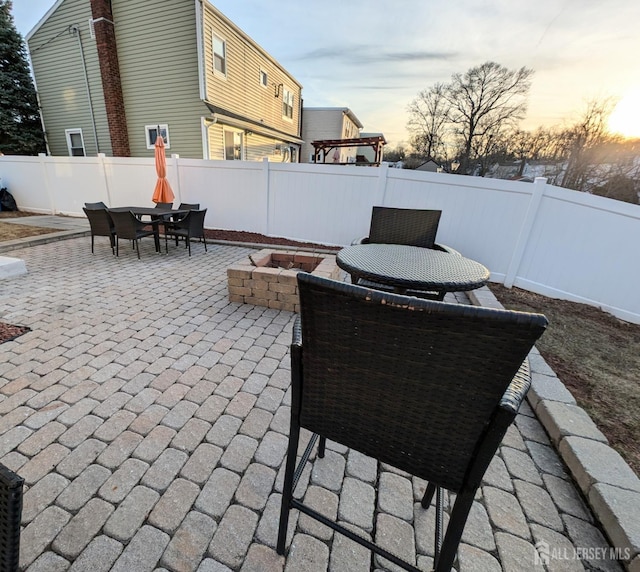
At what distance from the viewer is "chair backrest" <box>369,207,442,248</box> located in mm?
3354

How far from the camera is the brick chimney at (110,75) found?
875 cm

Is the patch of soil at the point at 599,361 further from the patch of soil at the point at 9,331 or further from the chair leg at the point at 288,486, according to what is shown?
the patch of soil at the point at 9,331

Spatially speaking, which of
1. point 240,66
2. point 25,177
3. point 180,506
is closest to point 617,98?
point 240,66

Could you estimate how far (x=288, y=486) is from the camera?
112 centimetres

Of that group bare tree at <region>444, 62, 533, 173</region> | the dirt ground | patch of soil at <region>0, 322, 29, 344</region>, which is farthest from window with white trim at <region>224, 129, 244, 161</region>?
bare tree at <region>444, 62, 533, 173</region>

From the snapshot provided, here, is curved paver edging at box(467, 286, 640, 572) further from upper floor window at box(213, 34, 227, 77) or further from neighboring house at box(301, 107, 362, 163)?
neighboring house at box(301, 107, 362, 163)

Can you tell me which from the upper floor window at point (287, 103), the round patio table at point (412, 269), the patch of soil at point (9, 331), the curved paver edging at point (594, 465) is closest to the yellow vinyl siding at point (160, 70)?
the upper floor window at point (287, 103)

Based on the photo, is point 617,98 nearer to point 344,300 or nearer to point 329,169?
point 329,169

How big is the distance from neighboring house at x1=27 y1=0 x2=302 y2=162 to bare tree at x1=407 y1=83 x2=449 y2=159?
1073 cm

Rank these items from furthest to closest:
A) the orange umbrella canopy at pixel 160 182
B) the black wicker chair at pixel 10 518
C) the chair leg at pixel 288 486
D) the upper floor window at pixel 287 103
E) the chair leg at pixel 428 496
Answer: the upper floor window at pixel 287 103 < the orange umbrella canopy at pixel 160 182 < the chair leg at pixel 428 496 < the chair leg at pixel 288 486 < the black wicker chair at pixel 10 518

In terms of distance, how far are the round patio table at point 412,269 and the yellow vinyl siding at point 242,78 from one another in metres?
9.24

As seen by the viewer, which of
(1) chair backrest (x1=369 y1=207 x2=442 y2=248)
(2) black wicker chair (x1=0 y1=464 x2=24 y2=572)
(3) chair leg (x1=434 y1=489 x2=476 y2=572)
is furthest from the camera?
(1) chair backrest (x1=369 y1=207 x2=442 y2=248)

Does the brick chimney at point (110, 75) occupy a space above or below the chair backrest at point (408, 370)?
above

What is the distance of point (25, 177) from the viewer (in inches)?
345
